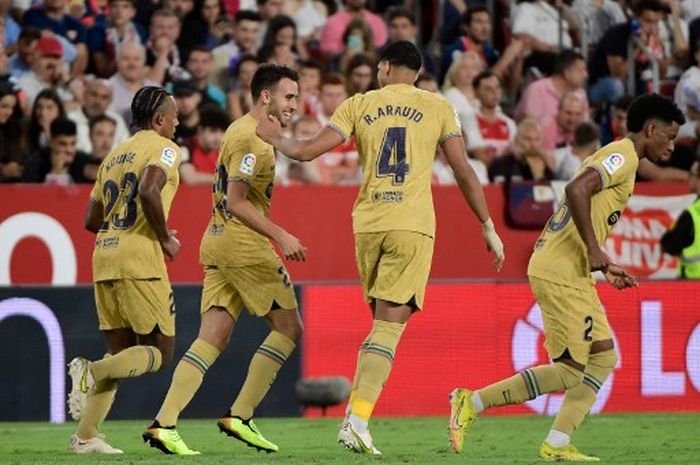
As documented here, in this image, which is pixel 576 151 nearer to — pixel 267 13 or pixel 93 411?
pixel 267 13

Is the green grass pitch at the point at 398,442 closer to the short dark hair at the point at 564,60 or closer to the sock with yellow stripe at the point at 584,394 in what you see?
the sock with yellow stripe at the point at 584,394

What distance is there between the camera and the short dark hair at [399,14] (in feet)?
62.6

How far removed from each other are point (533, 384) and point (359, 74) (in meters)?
7.75

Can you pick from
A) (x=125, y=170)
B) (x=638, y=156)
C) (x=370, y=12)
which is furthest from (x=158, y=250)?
(x=370, y=12)

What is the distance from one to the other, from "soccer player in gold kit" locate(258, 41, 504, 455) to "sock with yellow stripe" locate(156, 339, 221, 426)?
113 centimetres

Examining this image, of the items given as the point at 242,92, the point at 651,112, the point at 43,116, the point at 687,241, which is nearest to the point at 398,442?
the point at 651,112

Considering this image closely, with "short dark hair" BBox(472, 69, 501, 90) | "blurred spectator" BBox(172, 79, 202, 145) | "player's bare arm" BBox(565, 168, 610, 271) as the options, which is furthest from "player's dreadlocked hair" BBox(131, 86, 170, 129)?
"short dark hair" BBox(472, 69, 501, 90)

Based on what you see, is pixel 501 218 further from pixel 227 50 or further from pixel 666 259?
pixel 227 50

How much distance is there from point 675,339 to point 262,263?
510 centimetres

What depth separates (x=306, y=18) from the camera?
64.0 feet

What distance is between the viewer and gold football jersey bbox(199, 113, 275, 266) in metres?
10.8

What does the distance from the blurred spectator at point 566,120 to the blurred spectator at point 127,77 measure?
13.6ft

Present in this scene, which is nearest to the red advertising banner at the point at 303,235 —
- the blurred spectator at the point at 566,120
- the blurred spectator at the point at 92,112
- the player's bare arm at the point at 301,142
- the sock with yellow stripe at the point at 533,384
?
the blurred spectator at the point at 92,112

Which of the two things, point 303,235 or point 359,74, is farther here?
point 359,74
